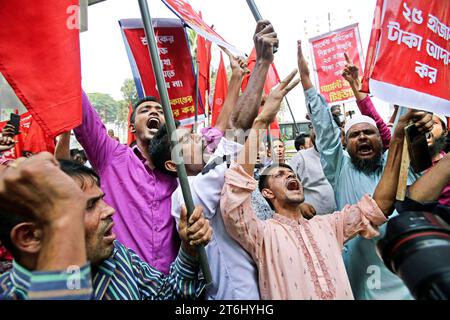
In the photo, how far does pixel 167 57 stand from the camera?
306 cm

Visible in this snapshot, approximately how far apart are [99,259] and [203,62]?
355cm

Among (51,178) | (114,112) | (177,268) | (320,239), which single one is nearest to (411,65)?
(320,239)

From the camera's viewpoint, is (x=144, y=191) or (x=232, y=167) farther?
(x=144, y=191)

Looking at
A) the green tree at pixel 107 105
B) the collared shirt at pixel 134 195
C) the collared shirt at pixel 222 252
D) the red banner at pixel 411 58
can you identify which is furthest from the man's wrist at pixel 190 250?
the green tree at pixel 107 105

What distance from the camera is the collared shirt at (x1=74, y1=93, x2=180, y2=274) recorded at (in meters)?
1.80

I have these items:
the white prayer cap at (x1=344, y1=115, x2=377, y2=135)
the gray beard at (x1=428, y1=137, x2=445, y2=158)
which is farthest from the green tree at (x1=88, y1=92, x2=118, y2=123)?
the gray beard at (x1=428, y1=137, x2=445, y2=158)

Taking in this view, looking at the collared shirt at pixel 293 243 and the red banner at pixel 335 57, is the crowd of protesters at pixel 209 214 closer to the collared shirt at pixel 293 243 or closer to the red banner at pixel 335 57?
the collared shirt at pixel 293 243

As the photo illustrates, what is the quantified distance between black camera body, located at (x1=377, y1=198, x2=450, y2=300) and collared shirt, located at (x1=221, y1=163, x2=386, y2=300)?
747 mm

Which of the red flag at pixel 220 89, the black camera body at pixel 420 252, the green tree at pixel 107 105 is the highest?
the red flag at pixel 220 89

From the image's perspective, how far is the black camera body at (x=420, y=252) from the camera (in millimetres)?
724
